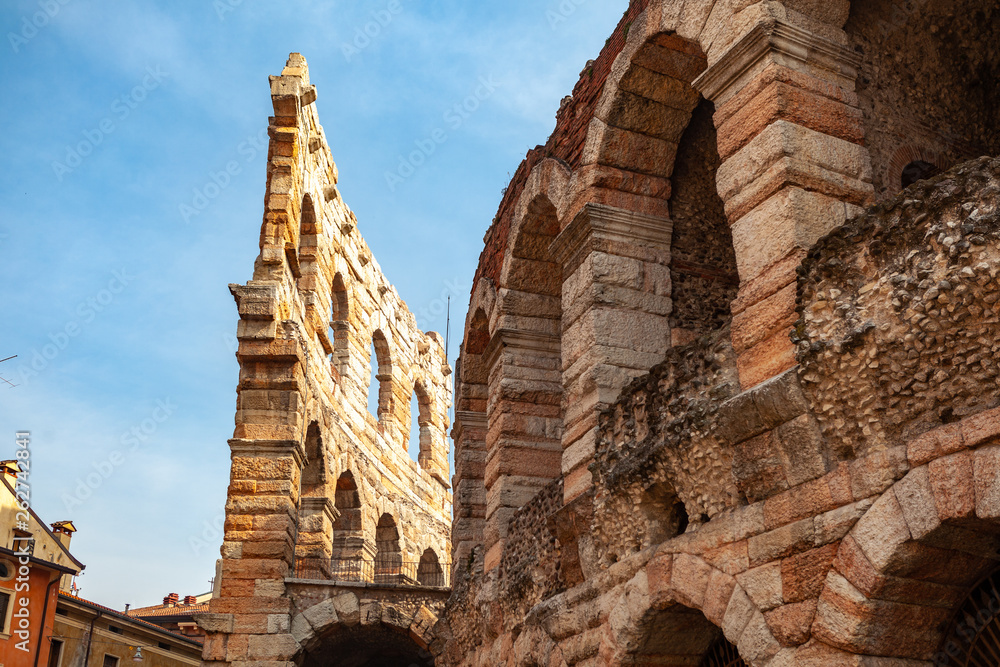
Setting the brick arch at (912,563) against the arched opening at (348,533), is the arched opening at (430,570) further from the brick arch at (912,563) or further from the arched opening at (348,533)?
the brick arch at (912,563)

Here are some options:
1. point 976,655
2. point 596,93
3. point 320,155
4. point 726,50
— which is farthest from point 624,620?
point 320,155

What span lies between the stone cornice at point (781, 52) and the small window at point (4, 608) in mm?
16375

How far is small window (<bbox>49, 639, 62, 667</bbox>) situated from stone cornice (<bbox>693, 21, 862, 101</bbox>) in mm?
17776

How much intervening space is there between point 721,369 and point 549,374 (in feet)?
13.0

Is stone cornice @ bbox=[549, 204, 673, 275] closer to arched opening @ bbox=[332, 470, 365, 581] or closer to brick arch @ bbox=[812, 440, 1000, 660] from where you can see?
brick arch @ bbox=[812, 440, 1000, 660]

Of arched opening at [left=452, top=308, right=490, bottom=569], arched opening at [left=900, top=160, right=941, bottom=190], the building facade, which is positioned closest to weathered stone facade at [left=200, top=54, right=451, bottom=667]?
arched opening at [left=452, top=308, right=490, bottom=569]

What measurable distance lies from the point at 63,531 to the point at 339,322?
387 inches

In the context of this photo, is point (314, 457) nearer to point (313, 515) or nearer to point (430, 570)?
point (313, 515)

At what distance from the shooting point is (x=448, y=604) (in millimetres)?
9734

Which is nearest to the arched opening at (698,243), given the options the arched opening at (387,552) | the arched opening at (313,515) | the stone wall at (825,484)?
the stone wall at (825,484)

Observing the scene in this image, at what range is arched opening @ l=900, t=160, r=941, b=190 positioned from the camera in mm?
6172

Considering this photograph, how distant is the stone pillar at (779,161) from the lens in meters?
4.89

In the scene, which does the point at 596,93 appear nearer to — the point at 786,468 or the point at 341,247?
the point at 786,468

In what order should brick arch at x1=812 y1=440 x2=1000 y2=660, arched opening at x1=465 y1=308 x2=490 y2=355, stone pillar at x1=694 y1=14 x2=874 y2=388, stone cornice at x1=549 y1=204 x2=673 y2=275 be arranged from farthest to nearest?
arched opening at x1=465 y1=308 x2=490 y2=355 → stone cornice at x1=549 y1=204 x2=673 y2=275 → stone pillar at x1=694 y1=14 x2=874 y2=388 → brick arch at x1=812 y1=440 x2=1000 y2=660
